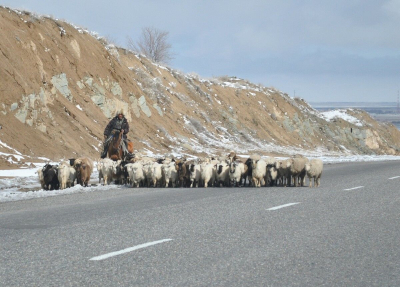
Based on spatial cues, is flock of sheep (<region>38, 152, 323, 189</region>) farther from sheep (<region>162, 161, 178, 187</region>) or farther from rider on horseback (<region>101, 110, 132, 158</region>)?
rider on horseback (<region>101, 110, 132, 158</region>)

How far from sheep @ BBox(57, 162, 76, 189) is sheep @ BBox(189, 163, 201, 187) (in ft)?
12.6

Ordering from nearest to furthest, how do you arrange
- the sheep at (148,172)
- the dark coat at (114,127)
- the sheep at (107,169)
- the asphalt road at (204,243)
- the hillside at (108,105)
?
the asphalt road at (204,243) < the sheep at (148,172) < the sheep at (107,169) < the dark coat at (114,127) < the hillside at (108,105)

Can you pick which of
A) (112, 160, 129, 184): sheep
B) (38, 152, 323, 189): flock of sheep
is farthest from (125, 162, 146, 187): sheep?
(112, 160, 129, 184): sheep

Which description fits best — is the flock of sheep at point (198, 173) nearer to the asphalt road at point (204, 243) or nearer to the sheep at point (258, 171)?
the sheep at point (258, 171)

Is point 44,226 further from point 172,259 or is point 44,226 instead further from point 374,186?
point 374,186

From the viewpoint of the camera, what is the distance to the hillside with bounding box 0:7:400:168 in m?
34.1

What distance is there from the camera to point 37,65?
38688 millimetres

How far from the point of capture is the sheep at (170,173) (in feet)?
68.2

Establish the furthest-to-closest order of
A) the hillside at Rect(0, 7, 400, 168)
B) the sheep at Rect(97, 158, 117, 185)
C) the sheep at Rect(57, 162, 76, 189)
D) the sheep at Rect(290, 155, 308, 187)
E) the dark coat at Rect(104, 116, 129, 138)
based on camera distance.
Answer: the hillside at Rect(0, 7, 400, 168), the dark coat at Rect(104, 116, 129, 138), the sheep at Rect(97, 158, 117, 185), the sheep at Rect(57, 162, 76, 189), the sheep at Rect(290, 155, 308, 187)

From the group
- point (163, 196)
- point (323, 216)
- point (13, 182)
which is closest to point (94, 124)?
point (13, 182)

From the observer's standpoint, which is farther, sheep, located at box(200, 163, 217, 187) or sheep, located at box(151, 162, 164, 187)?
sheep, located at box(151, 162, 164, 187)

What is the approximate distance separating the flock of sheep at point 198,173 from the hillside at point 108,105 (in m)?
8.62

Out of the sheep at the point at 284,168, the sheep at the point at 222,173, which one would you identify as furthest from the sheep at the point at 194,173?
the sheep at the point at 284,168

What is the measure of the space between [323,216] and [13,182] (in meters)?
14.3
